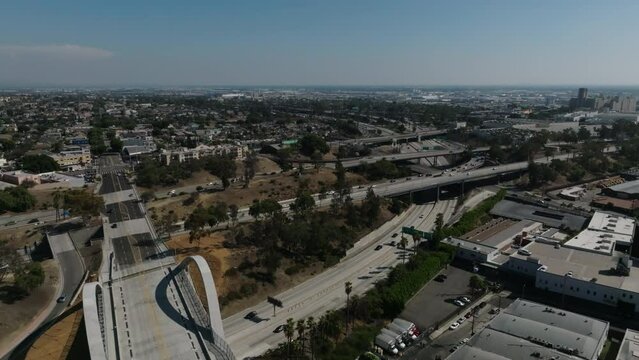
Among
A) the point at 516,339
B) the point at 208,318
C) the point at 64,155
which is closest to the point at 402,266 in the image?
the point at 516,339

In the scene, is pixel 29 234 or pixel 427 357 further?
pixel 29 234

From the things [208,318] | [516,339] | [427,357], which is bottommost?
[427,357]

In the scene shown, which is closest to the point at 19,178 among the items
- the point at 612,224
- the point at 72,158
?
the point at 72,158

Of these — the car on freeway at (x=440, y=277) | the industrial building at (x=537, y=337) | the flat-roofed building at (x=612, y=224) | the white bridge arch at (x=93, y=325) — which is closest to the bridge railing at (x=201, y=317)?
the white bridge arch at (x=93, y=325)

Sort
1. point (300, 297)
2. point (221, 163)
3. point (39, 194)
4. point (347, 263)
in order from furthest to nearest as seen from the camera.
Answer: point (221, 163)
point (39, 194)
point (347, 263)
point (300, 297)

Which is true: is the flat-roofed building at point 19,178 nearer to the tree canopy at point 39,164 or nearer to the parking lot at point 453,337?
the tree canopy at point 39,164

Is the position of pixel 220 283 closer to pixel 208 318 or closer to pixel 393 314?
pixel 208 318

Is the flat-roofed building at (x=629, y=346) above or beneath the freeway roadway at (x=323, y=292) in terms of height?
above
